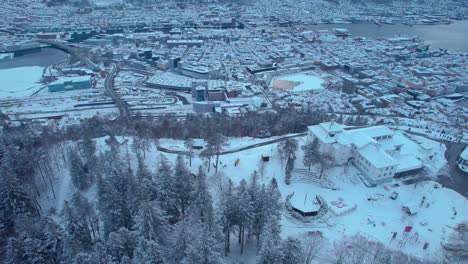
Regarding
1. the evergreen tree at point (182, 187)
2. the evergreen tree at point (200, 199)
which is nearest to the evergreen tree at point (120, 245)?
the evergreen tree at point (200, 199)

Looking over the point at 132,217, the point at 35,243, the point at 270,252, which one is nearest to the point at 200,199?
the point at 132,217

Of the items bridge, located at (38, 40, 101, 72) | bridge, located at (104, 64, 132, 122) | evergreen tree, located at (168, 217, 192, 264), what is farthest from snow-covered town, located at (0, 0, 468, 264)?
bridge, located at (104, 64, 132, 122)

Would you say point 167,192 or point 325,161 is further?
point 325,161

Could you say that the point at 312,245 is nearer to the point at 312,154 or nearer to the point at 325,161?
the point at 312,154

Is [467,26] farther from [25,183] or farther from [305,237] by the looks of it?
[25,183]

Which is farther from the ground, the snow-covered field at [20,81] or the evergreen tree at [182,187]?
the evergreen tree at [182,187]

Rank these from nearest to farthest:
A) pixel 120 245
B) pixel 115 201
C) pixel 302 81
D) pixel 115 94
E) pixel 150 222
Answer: pixel 120 245
pixel 150 222
pixel 115 201
pixel 115 94
pixel 302 81

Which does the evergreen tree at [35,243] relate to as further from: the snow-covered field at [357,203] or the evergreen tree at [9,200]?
the snow-covered field at [357,203]

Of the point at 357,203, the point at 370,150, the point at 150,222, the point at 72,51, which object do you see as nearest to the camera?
the point at 150,222
